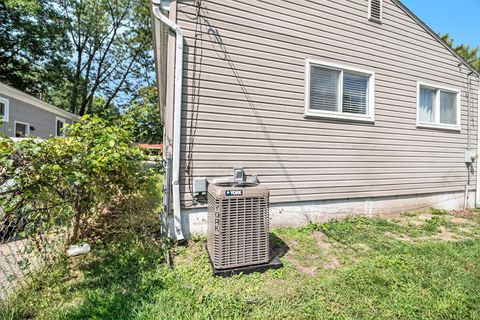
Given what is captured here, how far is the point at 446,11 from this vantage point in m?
8.40

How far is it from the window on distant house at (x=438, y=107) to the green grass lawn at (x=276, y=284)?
126 inches

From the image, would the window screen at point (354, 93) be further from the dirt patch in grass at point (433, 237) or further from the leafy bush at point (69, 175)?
the leafy bush at point (69, 175)

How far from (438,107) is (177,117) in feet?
20.2

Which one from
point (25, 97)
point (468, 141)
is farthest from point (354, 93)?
point (25, 97)

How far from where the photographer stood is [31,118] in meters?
9.77

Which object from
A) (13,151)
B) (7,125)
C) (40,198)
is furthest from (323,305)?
(7,125)

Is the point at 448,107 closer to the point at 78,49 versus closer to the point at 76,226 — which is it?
the point at 76,226

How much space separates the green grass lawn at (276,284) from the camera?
6.91ft

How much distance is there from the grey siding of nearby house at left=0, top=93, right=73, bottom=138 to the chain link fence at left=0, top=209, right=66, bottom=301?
6482 millimetres

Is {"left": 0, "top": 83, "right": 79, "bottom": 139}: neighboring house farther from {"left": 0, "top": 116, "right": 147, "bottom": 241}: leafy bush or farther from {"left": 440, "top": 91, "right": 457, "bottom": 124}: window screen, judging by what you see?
{"left": 440, "top": 91, "right": 457, "bottom": 124}: window screen

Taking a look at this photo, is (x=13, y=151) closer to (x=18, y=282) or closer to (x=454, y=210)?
(x=18, y=282)

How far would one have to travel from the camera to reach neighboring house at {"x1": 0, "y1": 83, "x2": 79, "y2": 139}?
26.4 feet

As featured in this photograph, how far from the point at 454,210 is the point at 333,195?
4.01 m

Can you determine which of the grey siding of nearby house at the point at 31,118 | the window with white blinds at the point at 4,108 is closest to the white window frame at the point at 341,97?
the grey siding of nearby house at the point at 31,118
